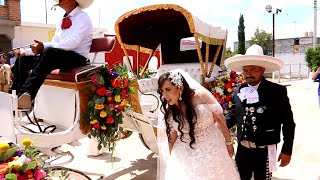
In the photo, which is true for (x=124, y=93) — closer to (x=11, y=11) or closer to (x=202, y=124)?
(x=202, y=124)

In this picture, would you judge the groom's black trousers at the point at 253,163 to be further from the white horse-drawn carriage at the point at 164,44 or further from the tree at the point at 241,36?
the tree at the point at 241,36

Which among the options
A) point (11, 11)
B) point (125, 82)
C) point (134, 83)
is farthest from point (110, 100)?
point (11, 11)

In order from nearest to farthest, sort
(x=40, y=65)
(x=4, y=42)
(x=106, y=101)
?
(x=40, y=65)
(x=106, y=101)
(x=4, y=42)

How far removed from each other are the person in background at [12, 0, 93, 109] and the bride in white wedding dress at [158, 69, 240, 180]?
3.88ft

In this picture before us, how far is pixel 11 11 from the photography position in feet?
41.3

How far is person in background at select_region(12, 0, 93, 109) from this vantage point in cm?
312

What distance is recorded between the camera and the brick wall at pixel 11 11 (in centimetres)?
1222

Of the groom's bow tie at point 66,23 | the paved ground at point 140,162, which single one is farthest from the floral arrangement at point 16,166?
the groom's bow tie at point 66,23

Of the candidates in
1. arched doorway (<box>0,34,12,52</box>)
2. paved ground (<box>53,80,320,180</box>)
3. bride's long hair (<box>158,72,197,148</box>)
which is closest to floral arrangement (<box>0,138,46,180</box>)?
bride's long hair (<box>158,72,197,148</box>)

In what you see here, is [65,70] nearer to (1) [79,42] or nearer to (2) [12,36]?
(1) [79,42]

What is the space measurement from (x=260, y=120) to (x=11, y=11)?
12326mm

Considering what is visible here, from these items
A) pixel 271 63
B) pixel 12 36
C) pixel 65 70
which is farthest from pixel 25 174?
pixel 12 36

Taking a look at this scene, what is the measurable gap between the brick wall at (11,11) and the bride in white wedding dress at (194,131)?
11.5m

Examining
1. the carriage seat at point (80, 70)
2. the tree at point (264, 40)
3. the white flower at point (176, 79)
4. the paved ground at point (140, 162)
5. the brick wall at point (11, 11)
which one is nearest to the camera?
the white flower at point (176, 79)
